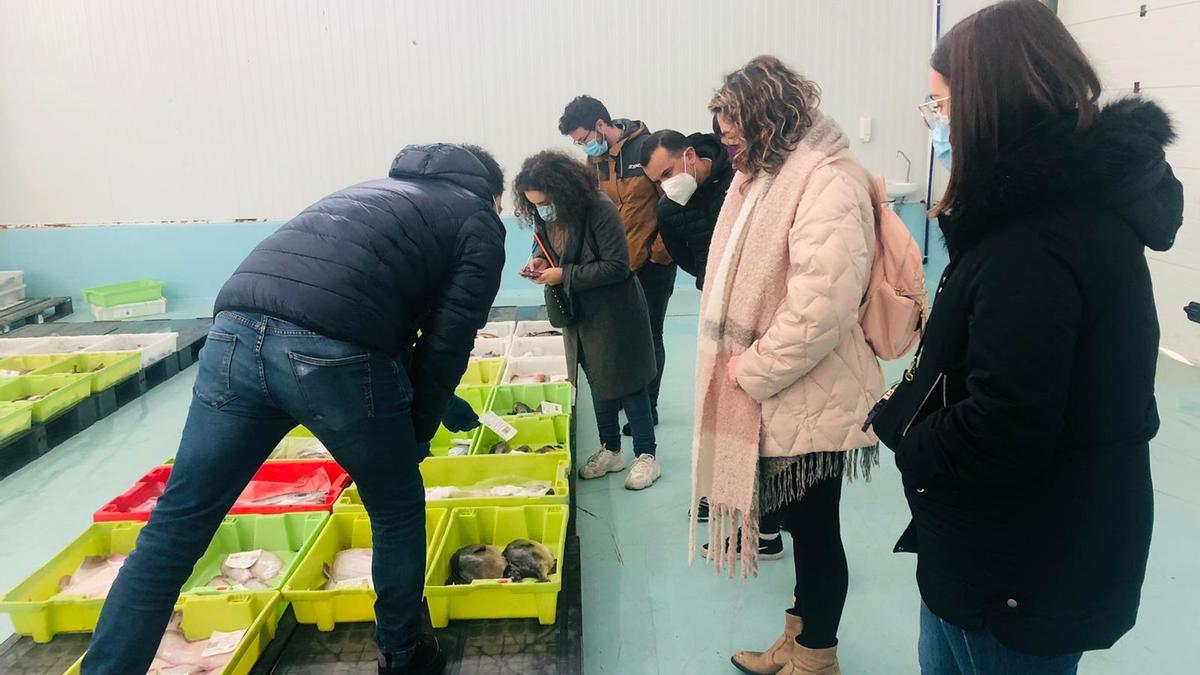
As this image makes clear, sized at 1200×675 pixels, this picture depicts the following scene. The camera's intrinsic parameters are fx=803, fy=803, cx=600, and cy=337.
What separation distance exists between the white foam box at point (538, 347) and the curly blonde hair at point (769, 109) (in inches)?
95.5

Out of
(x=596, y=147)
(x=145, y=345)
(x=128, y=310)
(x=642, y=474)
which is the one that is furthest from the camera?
(x=128, y=310)

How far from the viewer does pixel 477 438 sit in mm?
2842

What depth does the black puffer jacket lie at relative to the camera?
4.87 feet

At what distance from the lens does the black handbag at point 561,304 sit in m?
2.76

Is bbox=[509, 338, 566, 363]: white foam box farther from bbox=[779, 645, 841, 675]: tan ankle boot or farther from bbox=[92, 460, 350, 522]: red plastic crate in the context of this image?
bbox=[779, 645, 841, 675]: tan ankle boot

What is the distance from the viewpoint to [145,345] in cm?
430

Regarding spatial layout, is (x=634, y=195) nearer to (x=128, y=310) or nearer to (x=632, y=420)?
(x=632, y=420)

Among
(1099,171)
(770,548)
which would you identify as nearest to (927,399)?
(1099,171)

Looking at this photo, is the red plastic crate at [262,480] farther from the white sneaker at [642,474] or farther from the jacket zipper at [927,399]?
the jacket zipper at [927,399]

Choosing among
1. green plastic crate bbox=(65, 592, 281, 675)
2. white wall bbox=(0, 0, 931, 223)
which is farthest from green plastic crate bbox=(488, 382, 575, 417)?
white wall bbox=(0, 0, 931, 223)

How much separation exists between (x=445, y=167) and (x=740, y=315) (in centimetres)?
69

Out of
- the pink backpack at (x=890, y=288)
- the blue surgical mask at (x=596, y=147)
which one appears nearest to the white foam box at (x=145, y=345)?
the blue surgical mask at (x=596, y=147)

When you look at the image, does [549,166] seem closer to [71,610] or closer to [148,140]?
[71,610]

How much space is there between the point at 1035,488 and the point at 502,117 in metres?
5.69
